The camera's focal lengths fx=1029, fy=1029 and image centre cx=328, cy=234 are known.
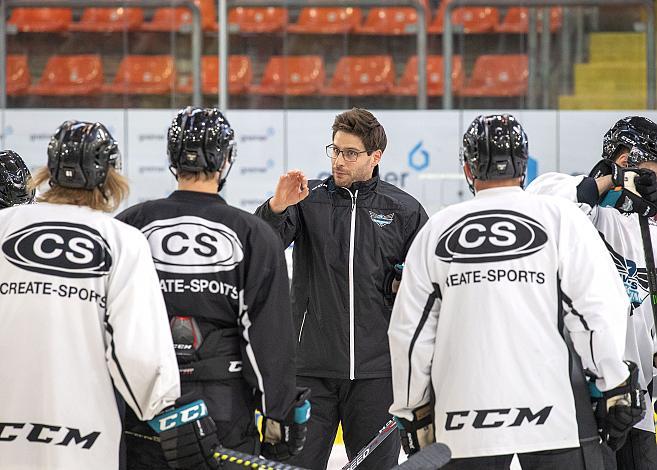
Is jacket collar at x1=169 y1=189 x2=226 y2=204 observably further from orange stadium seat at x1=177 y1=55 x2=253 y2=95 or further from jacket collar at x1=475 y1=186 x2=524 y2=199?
orange stadium seat at x1=177 y1=55 x2=253 y2=95

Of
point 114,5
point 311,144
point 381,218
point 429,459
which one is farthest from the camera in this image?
point 114,5

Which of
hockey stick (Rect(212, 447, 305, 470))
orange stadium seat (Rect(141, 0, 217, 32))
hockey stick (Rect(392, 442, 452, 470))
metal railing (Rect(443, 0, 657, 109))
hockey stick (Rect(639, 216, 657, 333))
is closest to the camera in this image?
hockey stick (Rect(392, 442, 452, 470))

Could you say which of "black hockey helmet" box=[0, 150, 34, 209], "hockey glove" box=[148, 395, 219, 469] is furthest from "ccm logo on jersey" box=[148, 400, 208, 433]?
"black hockey helmet" box=[0, 150, 34, 209]

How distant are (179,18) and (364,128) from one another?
4478 mm

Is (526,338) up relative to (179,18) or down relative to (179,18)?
down

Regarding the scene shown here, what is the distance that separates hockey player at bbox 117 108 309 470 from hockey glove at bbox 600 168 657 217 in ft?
2.88

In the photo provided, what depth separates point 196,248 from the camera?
217cm

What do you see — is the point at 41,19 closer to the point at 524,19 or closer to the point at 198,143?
the point at 524,19

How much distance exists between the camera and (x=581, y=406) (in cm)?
216

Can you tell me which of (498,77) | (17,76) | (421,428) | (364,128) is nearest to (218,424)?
(421,428)

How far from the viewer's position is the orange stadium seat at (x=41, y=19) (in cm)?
723

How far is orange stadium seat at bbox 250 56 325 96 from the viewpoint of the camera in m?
6.96

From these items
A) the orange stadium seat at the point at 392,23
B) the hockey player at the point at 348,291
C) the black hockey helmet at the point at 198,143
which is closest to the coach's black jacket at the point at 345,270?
the hockey player at the point at 348,291

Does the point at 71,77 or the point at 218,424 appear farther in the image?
the point at 71,77
